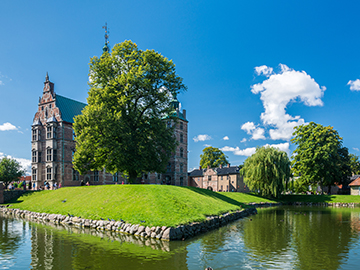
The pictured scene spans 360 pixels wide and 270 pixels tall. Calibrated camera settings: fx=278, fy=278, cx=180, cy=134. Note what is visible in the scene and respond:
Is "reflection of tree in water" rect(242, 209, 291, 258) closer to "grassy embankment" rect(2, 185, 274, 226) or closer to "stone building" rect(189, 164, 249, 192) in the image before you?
"grassy embankment" rect(2, 185, 274, 226)

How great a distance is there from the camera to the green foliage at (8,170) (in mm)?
54750

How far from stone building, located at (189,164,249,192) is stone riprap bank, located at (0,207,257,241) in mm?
42634

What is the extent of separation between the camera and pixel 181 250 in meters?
14.2

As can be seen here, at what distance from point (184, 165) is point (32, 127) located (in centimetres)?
3308

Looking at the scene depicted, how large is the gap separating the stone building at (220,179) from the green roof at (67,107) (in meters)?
39.6

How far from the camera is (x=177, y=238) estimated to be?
16641 mm

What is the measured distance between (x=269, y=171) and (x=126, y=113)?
2991cm

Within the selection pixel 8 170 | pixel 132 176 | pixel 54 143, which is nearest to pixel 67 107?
pixel 54 143

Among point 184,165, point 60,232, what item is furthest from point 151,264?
point 184,165

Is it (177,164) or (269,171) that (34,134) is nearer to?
(177,164)

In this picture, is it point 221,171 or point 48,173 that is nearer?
point 48,173

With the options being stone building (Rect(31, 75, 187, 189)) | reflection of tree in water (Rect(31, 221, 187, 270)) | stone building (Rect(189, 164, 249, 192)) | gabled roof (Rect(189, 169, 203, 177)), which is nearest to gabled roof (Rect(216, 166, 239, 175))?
stone building (Rect(189, 164, 249, 192))

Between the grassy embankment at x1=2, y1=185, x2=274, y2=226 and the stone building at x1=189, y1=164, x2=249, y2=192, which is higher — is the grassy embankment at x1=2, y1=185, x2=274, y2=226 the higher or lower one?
the higher one

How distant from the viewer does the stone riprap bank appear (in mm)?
16688
